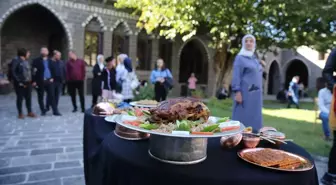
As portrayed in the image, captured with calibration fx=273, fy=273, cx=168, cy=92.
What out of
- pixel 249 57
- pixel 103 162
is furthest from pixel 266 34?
pixel 103 162

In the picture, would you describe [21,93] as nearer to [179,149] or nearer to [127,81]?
[127,81]

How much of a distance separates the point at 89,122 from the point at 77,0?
13.0 meters

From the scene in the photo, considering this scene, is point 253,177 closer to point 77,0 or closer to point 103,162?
point 103,162

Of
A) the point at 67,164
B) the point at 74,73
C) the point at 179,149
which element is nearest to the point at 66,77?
the point at 74,73

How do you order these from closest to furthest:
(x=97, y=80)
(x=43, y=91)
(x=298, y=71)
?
(x=43, y=91), (x=97, y=80), (x=298, y=71)

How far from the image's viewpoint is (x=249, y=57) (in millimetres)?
3879

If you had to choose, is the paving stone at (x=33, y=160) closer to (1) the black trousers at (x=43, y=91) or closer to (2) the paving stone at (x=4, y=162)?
(2) the paving stone at (x=4, y=162)

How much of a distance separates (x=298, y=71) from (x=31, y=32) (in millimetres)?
26614

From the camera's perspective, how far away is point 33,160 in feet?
12.5

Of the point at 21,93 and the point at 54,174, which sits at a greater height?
the point at 21,93

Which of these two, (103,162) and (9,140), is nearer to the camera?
(103,162)

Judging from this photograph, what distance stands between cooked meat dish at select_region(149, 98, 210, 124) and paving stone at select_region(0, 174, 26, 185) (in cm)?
247

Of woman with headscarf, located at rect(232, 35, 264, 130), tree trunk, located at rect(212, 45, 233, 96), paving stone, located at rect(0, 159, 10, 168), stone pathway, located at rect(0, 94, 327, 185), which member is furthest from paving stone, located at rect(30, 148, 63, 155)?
tree trunk, located at rect(212, 45, 233, 96)

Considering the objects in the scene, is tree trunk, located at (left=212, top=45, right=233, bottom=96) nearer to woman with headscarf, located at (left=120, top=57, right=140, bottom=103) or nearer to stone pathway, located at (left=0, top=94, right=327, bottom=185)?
woman with headscarf, located at (left=120, top=57, right=140, bottom=103)
